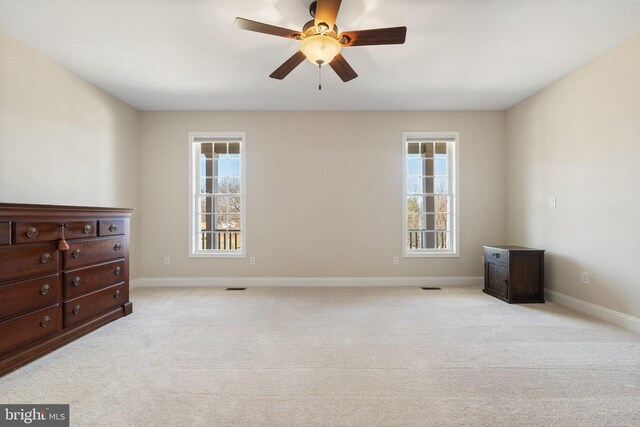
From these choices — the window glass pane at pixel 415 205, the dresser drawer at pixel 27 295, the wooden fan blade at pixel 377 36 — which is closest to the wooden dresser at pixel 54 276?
the dresser drawer at pixel 27 295

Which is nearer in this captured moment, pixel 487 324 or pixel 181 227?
pixel 487 324

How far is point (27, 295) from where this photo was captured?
7.29 ft

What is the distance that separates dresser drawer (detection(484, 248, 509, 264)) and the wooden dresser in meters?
4.55

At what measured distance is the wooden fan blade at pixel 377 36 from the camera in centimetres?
217

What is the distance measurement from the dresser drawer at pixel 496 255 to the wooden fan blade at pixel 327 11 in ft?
11.2

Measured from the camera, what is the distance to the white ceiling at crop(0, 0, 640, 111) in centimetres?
241

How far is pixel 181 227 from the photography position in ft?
15.7

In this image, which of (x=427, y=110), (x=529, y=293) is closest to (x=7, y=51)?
(x=427, y=110)

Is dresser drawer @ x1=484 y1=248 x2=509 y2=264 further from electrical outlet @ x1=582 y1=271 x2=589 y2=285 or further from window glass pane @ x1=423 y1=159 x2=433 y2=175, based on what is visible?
window glass pane @ x1=423 y1=159 x2=433 y2=175

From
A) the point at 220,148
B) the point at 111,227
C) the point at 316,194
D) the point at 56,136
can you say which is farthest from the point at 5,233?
the point at 316,194

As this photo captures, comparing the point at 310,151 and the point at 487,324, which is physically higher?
the point at 310,151

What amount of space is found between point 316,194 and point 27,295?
11.3ft

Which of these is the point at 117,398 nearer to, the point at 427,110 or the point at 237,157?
the point at 237,157

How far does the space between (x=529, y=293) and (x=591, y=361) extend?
1.70 meters
